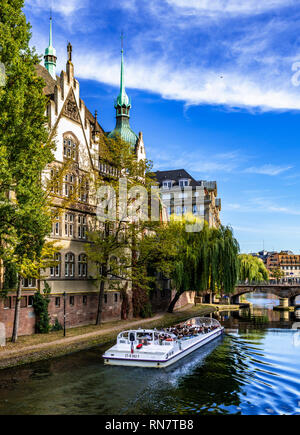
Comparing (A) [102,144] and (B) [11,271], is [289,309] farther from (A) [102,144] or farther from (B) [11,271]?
(B) [11,271]

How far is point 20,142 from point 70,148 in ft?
45.3

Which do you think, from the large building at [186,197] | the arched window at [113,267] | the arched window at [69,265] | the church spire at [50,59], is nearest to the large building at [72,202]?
the arched window at [69,265]

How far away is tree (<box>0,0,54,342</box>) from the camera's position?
23.9 meters

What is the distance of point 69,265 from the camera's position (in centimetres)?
3803

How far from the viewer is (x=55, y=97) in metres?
37.9

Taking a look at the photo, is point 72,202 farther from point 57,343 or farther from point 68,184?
point 57,343

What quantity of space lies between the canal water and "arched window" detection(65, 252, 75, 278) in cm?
868

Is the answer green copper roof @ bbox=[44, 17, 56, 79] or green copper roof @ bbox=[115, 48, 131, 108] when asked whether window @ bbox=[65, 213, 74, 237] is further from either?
green copper roof @ bbox=[115, 48, 131, 108]

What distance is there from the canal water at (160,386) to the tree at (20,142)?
6.93 m

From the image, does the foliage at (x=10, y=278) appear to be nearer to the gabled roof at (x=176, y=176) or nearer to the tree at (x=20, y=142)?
the tree at (x=20, y=142)

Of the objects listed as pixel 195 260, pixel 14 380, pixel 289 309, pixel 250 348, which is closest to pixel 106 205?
pixel 195 260

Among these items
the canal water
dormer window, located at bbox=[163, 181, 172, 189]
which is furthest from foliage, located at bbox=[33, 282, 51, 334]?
dormer window, located at bbox=[163, 181, 172, 189]

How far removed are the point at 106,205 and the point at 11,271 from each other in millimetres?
13317

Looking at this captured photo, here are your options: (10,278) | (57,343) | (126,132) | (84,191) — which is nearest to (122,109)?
(126,132)
